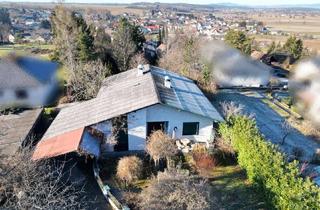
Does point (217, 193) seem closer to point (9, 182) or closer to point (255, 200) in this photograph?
point (255, 200)

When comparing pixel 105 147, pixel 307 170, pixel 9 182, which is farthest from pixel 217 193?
pixel 9 182

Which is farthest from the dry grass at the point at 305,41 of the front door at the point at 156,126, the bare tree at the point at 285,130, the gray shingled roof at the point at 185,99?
the front door at the point at 156,126

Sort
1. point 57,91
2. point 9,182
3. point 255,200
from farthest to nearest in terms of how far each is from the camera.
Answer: point 57,91 < point 255,200 < point 9,182

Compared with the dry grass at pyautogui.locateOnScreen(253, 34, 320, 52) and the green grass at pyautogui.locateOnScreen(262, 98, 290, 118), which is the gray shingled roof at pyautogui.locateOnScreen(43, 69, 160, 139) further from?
the dry grass at pyautogui.locateOnScreen(253, 34, 320, 52)

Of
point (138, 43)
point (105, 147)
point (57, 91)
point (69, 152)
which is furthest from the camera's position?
point (138, 43)

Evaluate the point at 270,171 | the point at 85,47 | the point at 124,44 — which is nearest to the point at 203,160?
the point at 270,171

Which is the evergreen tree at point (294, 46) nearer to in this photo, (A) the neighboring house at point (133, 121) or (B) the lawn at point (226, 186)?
(A) the neighboring house at point (133, 121)
